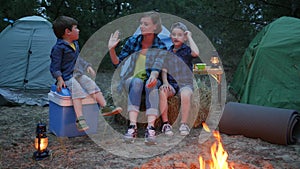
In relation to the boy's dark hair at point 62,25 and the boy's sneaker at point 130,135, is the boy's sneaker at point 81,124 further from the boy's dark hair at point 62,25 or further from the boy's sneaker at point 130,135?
the boy's dark hair at point 62,25

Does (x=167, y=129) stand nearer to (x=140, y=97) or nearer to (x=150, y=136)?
(x=150, y=136)

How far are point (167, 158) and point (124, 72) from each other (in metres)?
1.31

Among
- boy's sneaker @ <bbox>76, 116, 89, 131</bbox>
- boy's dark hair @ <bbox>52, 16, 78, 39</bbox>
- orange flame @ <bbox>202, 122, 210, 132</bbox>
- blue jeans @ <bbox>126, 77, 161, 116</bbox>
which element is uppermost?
boy's dark hair @ <bbox>52, 16, 78, 39</bbox>

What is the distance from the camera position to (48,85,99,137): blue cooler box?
3141 millimetres

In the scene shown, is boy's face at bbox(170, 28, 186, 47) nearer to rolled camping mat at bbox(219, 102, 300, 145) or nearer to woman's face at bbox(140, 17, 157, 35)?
woman's face at bbox(140, 17, 157, 35)

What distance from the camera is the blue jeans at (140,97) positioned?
10.8ft

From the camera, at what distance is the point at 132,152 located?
9.43 ft

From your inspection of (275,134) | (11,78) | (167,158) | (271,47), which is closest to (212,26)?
(271,47)

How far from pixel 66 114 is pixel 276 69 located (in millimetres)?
2463

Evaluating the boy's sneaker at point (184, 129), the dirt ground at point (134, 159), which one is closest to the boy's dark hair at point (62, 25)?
the dirt ground at point (134, 159)

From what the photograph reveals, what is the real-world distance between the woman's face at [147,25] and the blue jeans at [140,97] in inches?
19.8

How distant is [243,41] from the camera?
7.05 meters

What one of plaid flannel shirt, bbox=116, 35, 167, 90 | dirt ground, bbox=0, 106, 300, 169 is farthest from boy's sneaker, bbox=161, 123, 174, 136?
plaid flannel shirt, bbox=116, 35, 167, 90

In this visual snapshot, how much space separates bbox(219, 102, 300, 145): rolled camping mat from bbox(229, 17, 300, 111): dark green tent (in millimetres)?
683
